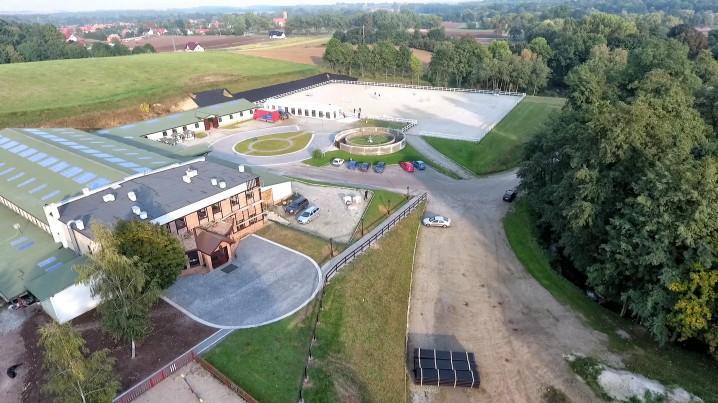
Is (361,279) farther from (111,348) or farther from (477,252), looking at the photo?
(111,348)

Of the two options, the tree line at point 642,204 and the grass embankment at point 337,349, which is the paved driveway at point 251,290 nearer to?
the grass embankment at point 337,349

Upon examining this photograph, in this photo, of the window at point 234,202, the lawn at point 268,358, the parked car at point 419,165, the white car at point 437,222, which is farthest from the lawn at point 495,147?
the lawn at point 268,358

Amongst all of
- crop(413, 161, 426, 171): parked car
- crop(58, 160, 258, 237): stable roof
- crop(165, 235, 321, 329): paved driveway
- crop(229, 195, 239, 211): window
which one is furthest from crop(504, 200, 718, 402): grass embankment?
crop(58, 160, 258, 237): stable roof

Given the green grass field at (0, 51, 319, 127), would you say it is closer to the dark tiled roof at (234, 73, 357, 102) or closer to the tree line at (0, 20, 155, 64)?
the dark tiled roof at (234, 73, 357, 102)

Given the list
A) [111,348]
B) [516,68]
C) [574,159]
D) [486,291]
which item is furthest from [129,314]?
[516,68]

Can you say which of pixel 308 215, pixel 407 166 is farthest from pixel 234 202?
pixel 407 166

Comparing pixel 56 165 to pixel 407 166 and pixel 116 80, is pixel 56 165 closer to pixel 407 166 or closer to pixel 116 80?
pixel 407 166
